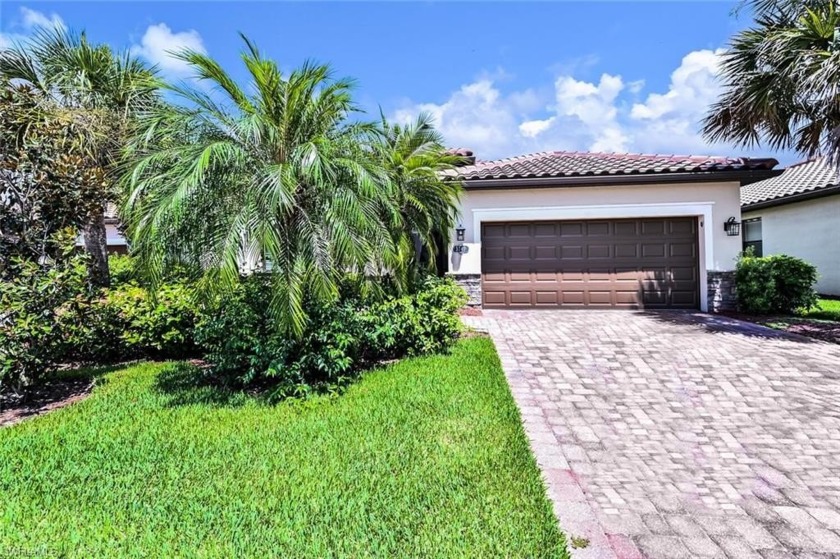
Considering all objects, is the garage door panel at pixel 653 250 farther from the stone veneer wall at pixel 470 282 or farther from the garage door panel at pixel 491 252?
the stone veneer wall at pixel 470 282

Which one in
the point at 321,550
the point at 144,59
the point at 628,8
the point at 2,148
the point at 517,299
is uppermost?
the point at 628,8

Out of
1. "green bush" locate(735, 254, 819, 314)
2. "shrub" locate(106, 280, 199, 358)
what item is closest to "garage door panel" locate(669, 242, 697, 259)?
"green bush" locate(735, 254, 819, 314)

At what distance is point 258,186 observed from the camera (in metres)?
4.79

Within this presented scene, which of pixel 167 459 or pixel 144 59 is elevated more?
pixel 144 59

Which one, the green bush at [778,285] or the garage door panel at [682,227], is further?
the garage door panel at [682,227]

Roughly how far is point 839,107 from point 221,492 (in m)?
11.7

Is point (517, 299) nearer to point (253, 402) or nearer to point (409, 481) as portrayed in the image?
point (253, 402)

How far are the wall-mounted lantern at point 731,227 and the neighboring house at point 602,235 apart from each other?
0.06 meters

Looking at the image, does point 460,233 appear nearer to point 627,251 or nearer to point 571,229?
point 571,229

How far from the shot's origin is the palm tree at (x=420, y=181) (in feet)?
23.3

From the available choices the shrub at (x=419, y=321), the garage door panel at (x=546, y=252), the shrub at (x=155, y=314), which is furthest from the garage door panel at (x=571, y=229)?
the shrub at (x=155, y=314)

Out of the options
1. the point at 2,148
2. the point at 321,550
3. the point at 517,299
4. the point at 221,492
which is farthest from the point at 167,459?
the point at 517,299

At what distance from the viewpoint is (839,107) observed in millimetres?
7957

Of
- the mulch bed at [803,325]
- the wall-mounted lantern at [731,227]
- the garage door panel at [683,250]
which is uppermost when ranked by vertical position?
the wall-mounted lantern at [731,227]
